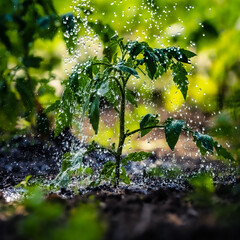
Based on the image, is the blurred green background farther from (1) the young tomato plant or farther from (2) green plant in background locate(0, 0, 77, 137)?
(1) the young tomato plant

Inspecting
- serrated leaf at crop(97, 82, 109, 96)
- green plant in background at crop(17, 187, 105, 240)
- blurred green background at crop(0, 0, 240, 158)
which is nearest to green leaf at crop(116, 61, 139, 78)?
serrated leaf at crop(97, 82, 109, 96)

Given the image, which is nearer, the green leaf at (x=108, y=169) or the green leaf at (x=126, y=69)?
the green leaf at (x=126, y=69)

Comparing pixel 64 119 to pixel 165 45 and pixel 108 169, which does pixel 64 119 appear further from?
pixel 165 45

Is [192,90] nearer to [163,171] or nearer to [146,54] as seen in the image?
[163,171]

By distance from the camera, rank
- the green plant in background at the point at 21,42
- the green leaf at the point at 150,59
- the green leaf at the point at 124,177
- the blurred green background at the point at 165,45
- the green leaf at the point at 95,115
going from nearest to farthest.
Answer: the green plant in background at the point at 21,42 → the green leaf at the point at 95,115 → the green leaf at the point at 150,59 → the green leaf at the point at 124,177 → the blurred green background at the point at 165,45

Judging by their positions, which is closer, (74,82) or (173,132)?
(173,132)

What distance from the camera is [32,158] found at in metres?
3.40

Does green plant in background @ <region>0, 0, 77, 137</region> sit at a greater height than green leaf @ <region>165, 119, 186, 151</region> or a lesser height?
greater

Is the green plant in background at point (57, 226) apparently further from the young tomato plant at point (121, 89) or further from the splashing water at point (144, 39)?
the splashing water at point (144, 39)

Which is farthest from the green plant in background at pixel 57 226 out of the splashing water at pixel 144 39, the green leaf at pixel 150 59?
the splashing water at pixel 144 39

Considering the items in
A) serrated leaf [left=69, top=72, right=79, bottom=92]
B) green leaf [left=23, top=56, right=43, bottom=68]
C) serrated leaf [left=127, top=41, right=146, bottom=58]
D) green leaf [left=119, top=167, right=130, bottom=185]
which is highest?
serrated leaf [left=127, top=41, right=146, bottom=58]

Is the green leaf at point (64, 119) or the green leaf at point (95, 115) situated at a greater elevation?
the green leaf at point (64, 119)

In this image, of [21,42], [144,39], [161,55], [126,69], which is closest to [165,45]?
[144,39]

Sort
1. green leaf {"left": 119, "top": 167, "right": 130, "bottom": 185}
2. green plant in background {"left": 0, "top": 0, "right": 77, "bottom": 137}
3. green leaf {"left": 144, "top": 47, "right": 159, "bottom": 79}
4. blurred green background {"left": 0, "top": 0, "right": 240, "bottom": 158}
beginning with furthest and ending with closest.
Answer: blurred green background {"left": 0, "top": 0, "right": 240, "bottom": 158}
green leaf {"left": 119, "top": 167, "right": 130, "bottom": 185}
green leaf {"left": 144, "top": 47, "right": 159, "bottom": 79}
green plant in background {"left": 0, "top": 0, "right": 77, "bottom": 137}
